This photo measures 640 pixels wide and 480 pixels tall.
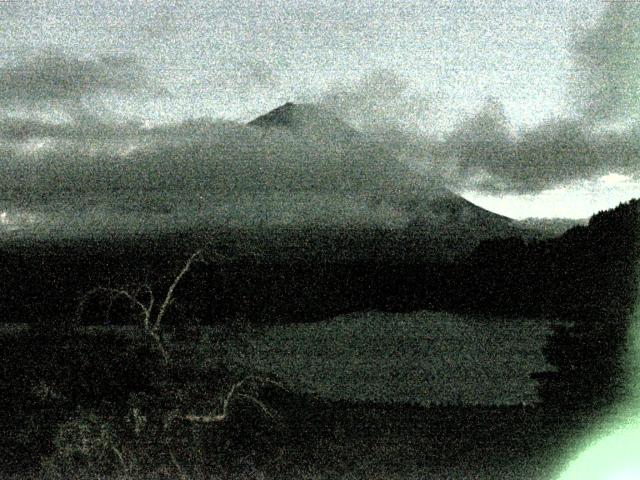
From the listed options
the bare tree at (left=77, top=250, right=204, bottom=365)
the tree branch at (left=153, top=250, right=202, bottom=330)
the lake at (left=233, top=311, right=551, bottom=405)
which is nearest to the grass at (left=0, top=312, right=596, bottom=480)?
the lake at (left=233, top=311, right=551, bottom=405)

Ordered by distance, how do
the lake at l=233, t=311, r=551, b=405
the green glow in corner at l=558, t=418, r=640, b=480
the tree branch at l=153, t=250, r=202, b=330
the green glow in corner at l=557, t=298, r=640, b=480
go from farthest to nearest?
the lake at l=233, t=311, r=551, b=405, the tree branch at l=153, t=250, r=202, b=330, the green glow in corner at l=557, t=298, r=640, b=480, the green glow in corner at l=558, t=418, r=640, b=480

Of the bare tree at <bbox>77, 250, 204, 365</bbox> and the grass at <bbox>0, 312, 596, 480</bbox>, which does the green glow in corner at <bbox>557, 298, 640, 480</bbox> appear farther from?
the bare tree at <bbox>77, 250, 204, 365</bbox>

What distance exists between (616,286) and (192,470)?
6.51m

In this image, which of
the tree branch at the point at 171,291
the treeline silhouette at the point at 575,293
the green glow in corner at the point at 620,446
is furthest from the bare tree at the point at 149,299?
the green glow in corner at the point at 620,446

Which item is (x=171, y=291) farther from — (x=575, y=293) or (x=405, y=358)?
(x=575, y=293)

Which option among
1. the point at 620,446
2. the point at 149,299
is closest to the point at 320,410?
the point at 149,299

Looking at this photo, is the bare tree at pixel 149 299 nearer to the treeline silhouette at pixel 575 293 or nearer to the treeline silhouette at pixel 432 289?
the treeline silhouette at pixel 432 289

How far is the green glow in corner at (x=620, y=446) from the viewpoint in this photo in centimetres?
653

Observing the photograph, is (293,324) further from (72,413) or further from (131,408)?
(72,413)

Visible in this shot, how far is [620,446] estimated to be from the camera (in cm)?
716

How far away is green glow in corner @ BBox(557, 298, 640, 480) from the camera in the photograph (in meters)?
6.53

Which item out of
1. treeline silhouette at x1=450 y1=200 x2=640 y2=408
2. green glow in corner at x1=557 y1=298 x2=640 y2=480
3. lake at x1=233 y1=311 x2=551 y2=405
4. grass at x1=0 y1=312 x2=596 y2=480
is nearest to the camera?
green glow in corner at x1=557 y1=298 x2=640 y2=480

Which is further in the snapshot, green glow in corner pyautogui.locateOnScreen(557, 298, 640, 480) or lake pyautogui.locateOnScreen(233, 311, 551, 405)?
lake pyautogui.locateOnScreen(233, 311, 551, 405)

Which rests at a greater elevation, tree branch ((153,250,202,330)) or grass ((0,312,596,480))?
tree branch ((153,250,202,330))
